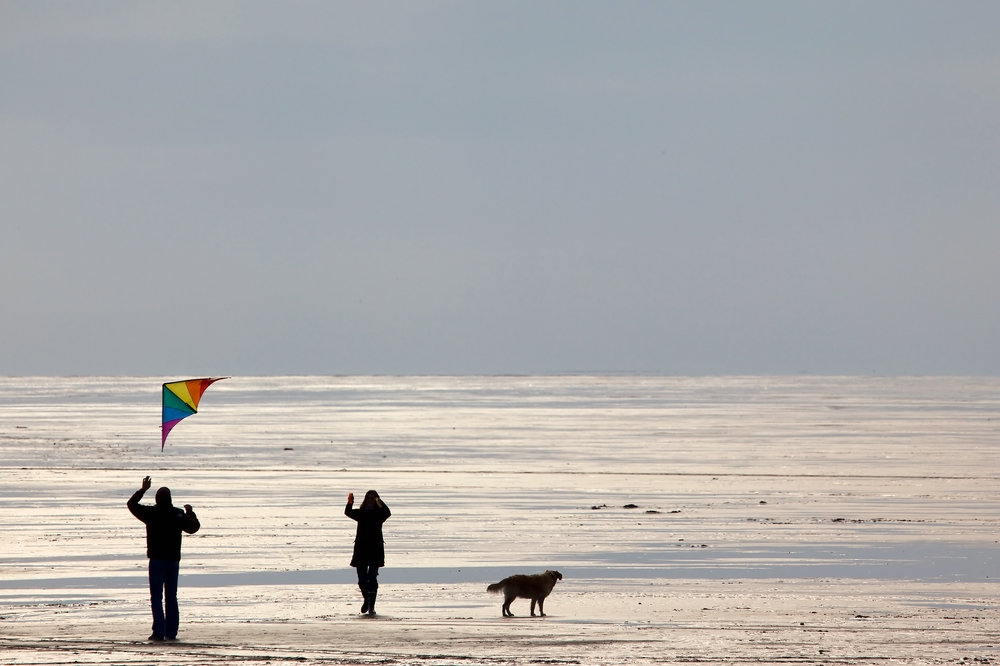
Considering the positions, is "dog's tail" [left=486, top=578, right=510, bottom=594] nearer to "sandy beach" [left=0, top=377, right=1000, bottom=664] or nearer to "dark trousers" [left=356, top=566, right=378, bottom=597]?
"sandy beach" [left=0, top=377, right=1000, bottom=664]

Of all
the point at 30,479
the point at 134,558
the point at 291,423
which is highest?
the point at 291,423

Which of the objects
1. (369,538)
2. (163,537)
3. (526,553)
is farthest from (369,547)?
(526,553)

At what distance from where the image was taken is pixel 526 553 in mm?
20734

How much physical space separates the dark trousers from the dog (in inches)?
53.8

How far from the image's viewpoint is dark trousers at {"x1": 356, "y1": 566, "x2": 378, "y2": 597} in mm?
15656

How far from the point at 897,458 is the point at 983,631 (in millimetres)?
29525

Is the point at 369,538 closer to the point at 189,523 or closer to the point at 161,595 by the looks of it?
the point at 189,523

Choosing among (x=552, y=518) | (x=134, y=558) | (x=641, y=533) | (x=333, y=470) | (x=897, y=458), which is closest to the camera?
(x=134, y=558)

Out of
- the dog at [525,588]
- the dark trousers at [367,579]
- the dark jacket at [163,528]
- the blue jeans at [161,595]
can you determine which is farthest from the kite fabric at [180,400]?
the dog at [525,588]

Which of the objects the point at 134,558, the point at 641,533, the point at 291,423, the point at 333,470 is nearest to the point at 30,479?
the point at 333,470

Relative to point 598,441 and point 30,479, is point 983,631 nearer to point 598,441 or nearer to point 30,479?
point 30,479

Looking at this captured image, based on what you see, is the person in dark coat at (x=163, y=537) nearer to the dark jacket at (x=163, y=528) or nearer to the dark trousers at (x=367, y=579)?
the dark jacket at (x=163, y=528)

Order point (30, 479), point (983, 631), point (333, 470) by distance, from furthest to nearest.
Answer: point (333, 470), point (30, 479), point (983, 631)

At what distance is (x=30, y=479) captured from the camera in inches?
1350
